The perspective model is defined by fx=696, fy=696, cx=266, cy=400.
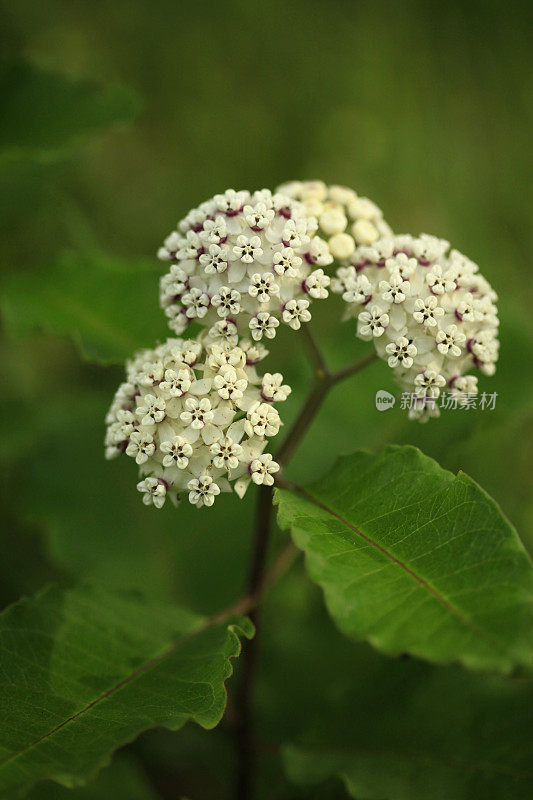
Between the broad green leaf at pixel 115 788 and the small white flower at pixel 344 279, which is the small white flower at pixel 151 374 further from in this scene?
the broad green leaf at pixel 115 788

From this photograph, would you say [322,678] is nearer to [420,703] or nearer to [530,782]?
[420,703]

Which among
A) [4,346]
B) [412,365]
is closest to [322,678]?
[412,365]

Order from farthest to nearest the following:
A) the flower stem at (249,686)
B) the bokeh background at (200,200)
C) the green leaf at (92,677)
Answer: the bokeh background at (200,200)
the flower stem at (249,686)
the green leaf at (92,677)

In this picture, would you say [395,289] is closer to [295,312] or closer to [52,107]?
[295,312]

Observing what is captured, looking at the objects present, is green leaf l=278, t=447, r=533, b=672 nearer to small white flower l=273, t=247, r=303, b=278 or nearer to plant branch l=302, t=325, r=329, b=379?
plant branch l=302, t=325, r=329, b=379

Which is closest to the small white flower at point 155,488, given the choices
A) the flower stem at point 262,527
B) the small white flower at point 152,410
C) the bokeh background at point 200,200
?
the small white flower at point 152,410
